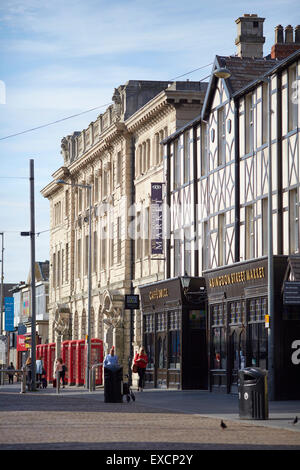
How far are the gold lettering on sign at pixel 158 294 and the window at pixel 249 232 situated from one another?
9.15 m

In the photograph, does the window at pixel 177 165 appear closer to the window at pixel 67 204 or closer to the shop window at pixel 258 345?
the shop window at pixel 258 345

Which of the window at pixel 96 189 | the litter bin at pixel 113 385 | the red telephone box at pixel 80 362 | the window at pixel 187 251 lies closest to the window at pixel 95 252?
the window at pixel 96 189

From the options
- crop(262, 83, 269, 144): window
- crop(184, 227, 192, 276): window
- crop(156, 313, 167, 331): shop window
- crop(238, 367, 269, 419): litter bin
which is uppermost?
crop(262, 83, 269, 144): window

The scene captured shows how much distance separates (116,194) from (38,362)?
403 inches

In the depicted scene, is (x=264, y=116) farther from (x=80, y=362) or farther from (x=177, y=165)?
(x=80, y=362)

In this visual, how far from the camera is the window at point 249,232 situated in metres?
36.4

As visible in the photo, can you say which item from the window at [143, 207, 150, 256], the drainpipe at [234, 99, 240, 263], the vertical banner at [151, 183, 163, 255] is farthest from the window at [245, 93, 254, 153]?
the window at [143, 207, 150, 256]

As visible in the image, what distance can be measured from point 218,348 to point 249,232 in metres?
5.15

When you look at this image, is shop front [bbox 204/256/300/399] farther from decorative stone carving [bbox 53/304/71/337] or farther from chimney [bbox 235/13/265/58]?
decorative stone carving [bbox 53/304/71/337]

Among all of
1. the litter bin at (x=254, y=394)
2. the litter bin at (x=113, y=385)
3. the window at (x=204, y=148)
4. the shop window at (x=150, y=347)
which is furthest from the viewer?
the shop window at (x=150, y=347)

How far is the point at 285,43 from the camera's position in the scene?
4541 centimetres

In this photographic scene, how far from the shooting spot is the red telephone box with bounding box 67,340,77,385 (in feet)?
182

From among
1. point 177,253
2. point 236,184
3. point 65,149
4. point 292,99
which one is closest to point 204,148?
point 236,184

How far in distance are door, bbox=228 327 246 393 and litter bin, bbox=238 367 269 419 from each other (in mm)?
12064
